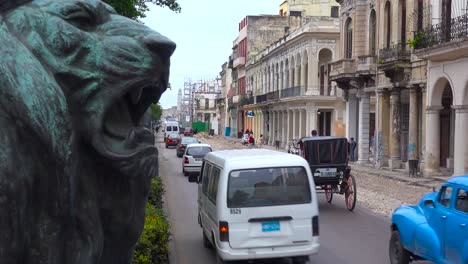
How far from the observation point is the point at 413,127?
2805cm

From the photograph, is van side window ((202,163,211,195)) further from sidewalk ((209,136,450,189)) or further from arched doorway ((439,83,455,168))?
arched doorway ((439,83,455,168))

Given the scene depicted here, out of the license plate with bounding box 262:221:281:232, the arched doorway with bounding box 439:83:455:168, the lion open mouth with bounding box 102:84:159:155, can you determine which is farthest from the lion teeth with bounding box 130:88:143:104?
the arched doorway with bounding box 439:83:455:168

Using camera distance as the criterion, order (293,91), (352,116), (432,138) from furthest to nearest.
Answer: (293,91)
(352,116)
(432,138)

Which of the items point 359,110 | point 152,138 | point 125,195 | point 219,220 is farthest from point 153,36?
point 359,110

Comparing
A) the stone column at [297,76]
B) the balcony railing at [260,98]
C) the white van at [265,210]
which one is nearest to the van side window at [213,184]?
the white van at [265,210]

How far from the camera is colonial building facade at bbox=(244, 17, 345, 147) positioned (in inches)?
1777

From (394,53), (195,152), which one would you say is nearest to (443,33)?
(394,53)

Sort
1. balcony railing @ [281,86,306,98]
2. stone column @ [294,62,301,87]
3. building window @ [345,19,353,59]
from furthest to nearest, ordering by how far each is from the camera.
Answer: stone column @ [294,62,301,87]
balcony railing @ [281,86,306,98]
building window @ [345,19,353,59]

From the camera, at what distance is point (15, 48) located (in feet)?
6.28

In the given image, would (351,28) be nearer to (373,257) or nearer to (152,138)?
(373,257)

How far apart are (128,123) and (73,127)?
280 millimetres

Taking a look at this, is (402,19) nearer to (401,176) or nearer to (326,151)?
(401,176)

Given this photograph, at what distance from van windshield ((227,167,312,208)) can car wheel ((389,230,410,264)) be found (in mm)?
1633

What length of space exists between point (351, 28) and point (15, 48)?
35.6 metres
